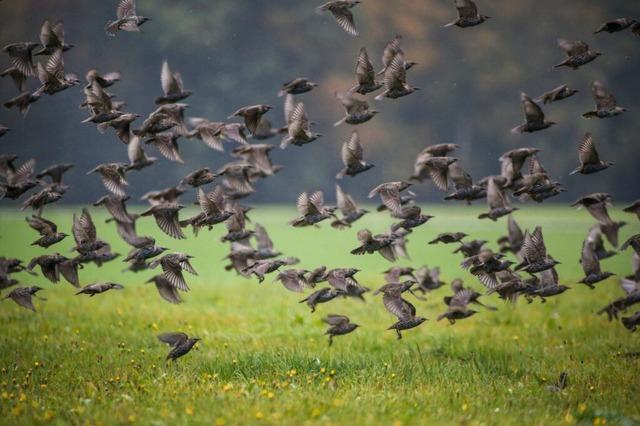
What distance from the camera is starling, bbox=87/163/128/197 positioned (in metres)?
6.43

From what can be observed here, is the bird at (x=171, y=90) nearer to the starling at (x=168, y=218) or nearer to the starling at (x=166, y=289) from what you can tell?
the starling at (x=168, y=218)

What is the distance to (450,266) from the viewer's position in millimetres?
14641

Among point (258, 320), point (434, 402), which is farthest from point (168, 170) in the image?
point (434, 402)

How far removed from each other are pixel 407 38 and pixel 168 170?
324 inches

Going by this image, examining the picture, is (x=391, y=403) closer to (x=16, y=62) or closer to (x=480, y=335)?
(x=480, y=335)

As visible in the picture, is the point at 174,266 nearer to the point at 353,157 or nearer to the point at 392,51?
the point at 353,157

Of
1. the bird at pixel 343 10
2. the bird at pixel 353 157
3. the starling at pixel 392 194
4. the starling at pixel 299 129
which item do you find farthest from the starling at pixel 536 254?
the bird at pixel 343 10

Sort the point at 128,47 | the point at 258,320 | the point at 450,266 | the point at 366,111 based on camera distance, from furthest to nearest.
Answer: the point at 128,47 < the point at 450,266 < the point at 258,320 < the point at 366,111

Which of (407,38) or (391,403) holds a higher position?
(391,403)

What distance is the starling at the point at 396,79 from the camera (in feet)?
20.9

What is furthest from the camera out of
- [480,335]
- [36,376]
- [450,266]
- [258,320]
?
[450,266]

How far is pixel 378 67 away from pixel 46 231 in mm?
17709

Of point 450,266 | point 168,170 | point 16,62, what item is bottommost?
point 168,170

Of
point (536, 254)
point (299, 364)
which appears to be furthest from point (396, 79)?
point (299, 364)
